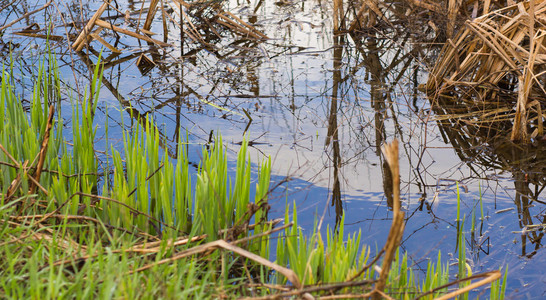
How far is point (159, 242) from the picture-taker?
187 cm

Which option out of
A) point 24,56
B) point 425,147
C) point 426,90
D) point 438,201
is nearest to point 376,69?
point 426,90

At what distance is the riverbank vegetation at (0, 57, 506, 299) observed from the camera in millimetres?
1476

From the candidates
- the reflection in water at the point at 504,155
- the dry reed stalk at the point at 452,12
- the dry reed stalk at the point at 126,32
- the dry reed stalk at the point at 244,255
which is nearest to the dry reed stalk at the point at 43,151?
the dry reed stalk at the point at 244,255

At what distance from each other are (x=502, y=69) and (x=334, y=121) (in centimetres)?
122

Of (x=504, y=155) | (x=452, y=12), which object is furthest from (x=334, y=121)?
(x=452, y=12)

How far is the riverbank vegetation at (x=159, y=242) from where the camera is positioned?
4.84 ft

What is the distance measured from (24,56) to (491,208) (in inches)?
163

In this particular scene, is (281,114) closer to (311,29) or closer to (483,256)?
(483,256)

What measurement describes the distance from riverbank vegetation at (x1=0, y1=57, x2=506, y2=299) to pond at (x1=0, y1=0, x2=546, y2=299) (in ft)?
0.65

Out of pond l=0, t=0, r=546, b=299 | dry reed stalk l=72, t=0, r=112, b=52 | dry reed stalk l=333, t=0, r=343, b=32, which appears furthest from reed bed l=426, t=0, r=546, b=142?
dry reed stalk l=72, t=0, r=112, b=52

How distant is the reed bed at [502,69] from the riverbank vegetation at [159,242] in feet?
5.37

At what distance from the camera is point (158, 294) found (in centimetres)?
149

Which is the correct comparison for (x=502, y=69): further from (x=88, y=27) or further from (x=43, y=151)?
(x=88, y=27)

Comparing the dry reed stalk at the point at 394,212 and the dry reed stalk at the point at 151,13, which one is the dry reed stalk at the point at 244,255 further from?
the dry reed stalk at the point at 151,13
